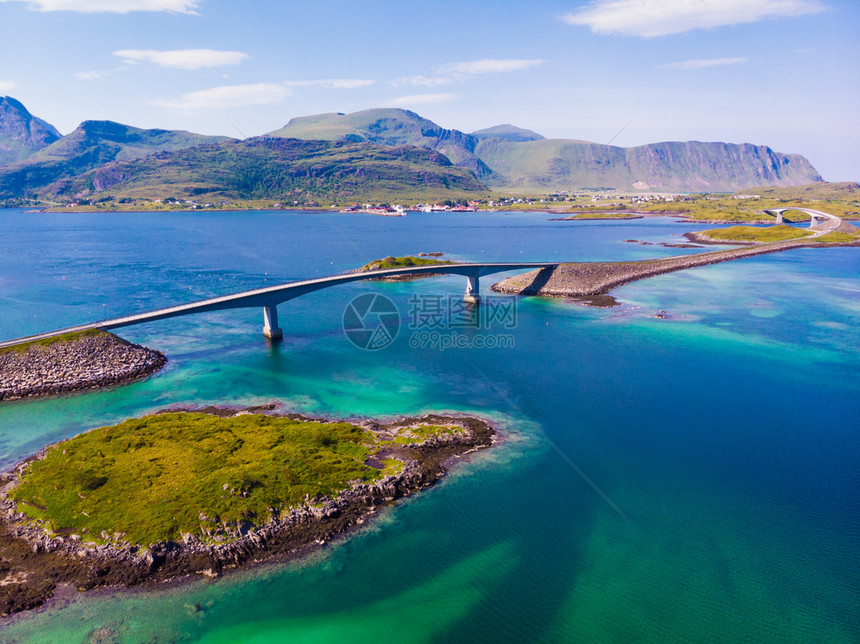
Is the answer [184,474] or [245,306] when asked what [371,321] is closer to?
[245,306]

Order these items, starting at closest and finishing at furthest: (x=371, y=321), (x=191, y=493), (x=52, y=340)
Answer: (x=191, y=493)
(x=52, y=340)
(x=371, y=321)

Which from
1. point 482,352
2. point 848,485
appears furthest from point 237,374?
point 848,485

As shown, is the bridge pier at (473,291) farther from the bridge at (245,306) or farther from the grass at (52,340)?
the grass at (52,340)

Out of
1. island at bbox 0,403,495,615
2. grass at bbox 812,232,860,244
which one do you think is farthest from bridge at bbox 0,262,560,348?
grass at bbox 812,232,860,244

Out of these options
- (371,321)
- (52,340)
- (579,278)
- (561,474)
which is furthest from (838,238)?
(52,340)

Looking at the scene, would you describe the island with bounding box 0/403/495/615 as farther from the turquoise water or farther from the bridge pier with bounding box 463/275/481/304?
the bridge pier with bounding box 463/275/481/304

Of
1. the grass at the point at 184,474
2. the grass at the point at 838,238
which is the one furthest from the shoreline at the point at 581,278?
the grass at the point at 838,238
